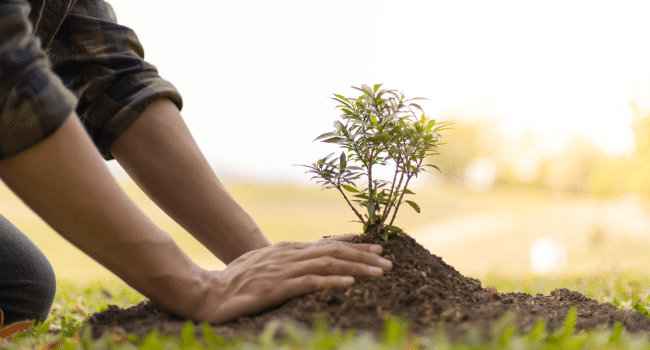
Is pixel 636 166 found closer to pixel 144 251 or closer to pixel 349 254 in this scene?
pixel 349 254

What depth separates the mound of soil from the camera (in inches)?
56.7

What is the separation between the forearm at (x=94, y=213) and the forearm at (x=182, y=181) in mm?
530

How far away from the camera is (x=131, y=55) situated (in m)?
2.20

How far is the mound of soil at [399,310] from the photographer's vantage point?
1441 mm

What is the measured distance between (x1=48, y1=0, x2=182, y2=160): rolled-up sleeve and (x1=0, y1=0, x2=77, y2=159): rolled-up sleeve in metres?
0.66

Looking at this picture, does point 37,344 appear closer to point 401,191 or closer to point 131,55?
point 131,55

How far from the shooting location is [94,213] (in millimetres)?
1411

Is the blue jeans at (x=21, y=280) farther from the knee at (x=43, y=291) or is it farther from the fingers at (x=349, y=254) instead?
the fingers at (x=349, y=254)

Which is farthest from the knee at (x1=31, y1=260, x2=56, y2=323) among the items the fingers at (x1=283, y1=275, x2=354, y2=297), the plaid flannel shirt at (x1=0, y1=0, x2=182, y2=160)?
the fingers at (x1=283, y1=275, x2=354, y2=297)

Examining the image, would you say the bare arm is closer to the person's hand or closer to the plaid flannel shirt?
the person's hand

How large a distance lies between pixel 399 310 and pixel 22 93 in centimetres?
142

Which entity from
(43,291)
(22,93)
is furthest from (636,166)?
(22,93)

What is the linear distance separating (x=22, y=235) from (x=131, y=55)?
138 cm

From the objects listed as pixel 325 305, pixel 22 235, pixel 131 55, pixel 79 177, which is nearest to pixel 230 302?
pixel 325 305
